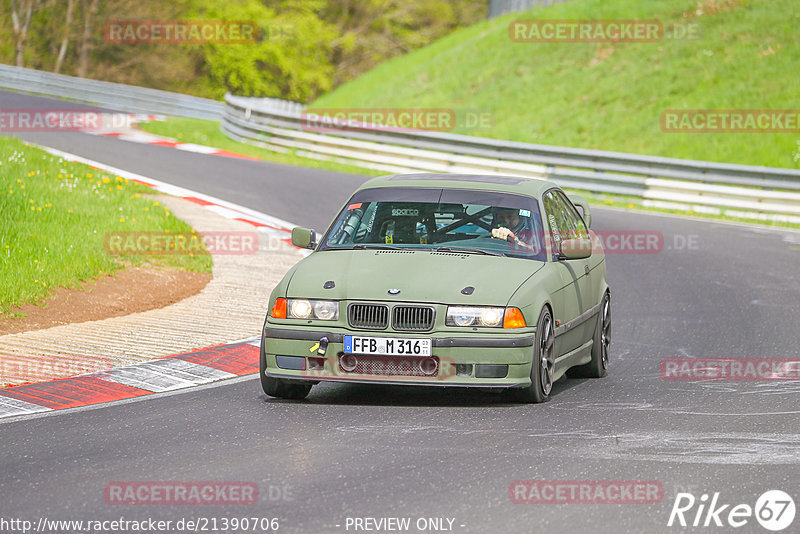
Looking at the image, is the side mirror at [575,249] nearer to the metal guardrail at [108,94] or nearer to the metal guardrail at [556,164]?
the metal guardrail at [556,164]

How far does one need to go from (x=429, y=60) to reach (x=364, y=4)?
23878 mm

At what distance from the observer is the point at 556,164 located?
25.8 metres

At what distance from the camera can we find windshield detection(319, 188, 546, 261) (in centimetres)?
898

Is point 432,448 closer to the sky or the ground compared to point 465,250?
closer to the ground

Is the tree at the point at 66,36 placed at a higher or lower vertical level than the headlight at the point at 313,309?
higher

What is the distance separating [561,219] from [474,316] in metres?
2.18

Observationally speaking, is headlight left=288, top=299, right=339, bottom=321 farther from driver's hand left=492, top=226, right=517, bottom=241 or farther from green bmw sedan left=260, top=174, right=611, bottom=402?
driver's hand left=492, top=226, right=517, bottom=241

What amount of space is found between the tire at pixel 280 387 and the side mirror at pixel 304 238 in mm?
1179

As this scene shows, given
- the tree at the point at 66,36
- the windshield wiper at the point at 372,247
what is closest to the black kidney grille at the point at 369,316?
the windshield wiper at the point at 372,247

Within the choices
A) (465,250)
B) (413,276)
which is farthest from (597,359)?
(413,276)

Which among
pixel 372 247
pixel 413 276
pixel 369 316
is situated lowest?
pixel 369 316

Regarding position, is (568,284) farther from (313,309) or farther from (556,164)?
(556,164)

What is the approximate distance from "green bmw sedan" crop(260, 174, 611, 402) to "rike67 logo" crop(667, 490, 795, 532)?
2.24m

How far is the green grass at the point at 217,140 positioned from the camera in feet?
91.6
